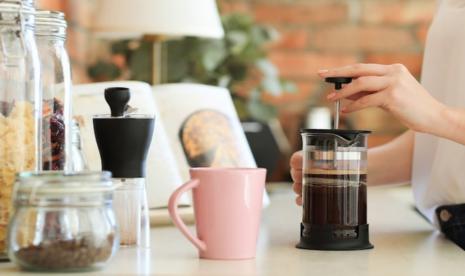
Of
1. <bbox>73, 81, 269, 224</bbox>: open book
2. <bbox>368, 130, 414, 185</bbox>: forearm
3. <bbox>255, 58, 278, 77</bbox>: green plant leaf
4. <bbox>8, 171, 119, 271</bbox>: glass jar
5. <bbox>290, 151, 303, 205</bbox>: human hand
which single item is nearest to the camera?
<bbox>8, 171, 119, 271</bbox>: glass jar

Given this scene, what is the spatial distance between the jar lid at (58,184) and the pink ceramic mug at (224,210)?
4.0 inches

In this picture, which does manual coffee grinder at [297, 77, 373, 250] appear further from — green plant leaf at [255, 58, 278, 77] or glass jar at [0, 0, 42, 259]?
green plant leaf at [255, 58, 278, 77]

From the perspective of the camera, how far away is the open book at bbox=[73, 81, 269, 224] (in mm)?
1262

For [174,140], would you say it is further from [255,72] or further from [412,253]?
[255,72]

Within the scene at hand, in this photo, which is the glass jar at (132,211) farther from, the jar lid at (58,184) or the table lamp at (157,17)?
the table lamp at (157,17)

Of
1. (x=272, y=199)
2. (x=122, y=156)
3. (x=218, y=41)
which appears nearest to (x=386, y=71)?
(x=122, y=156)

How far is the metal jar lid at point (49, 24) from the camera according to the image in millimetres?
955

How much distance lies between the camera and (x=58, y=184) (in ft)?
2.57

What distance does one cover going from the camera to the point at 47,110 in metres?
0.96

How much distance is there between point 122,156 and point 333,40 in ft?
7.68

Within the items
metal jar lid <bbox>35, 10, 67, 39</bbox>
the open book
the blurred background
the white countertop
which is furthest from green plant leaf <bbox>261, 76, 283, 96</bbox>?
metal jar lid <bbox>35, 10, 67, 39</bbox>

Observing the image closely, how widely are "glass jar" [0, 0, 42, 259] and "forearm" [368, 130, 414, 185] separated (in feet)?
2.17

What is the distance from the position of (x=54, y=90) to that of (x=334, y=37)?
7.62 ft

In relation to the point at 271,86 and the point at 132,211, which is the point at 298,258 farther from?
the point at 271,86
